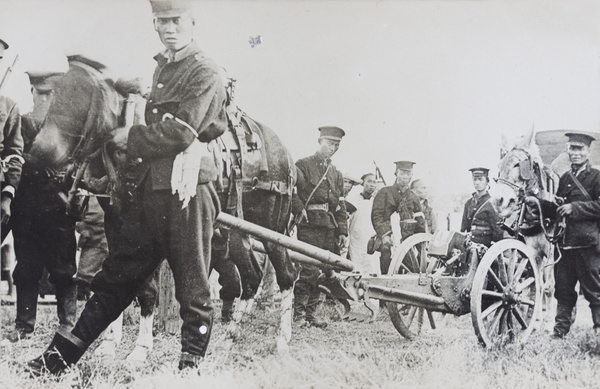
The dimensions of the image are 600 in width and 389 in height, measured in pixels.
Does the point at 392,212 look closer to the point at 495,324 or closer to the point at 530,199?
the point at 530,199

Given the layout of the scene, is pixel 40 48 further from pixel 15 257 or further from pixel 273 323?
pixel 273 323

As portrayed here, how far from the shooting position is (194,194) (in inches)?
159

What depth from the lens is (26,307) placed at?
171 inches

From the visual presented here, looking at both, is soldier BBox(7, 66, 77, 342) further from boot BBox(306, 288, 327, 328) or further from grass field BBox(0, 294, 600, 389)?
boot BBox(306, 288, 327, 328)

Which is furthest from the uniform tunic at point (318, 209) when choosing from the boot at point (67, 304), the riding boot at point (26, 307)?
the riding boot at point (26, 307)

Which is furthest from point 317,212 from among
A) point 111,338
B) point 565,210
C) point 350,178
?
point 565,210

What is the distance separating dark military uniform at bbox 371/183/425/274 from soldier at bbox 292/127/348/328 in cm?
38

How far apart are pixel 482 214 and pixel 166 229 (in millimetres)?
2566

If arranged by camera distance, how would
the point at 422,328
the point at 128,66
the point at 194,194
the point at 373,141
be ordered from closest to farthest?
1. the point at 194,194
2. the point at 128,66
3. the point at 373,141
4. the point at 422,328

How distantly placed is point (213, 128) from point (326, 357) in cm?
180

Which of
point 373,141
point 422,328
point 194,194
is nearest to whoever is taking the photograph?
point 194,194

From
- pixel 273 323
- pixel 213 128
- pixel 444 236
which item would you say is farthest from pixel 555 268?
pixel 213 128

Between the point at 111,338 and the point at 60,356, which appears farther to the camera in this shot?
the point at 111,338

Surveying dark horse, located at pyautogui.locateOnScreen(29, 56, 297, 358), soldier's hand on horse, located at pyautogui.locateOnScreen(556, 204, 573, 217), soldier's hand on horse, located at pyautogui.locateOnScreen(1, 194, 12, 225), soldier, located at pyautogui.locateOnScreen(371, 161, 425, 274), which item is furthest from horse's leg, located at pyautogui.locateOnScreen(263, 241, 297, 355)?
soldier's hand on horse, located at pyautogui.locateOnScreen(556, 204, 573, 217)
